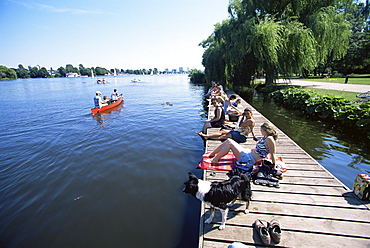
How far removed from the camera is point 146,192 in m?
4.82

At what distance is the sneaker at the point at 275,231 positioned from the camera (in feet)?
8.00

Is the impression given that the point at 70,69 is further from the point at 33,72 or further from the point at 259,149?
the point at 259,149

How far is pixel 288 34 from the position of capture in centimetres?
1495

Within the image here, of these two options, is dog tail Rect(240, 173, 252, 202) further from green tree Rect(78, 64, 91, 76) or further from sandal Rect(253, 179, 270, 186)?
green tree Rect(78, 64, 91, 76)

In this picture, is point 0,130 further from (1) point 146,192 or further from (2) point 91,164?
(1) point 146,192

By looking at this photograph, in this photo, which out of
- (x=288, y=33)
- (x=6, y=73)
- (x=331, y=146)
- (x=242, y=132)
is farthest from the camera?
(x=6, y=73)

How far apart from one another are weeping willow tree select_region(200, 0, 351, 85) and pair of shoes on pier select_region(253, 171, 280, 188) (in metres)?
13.7

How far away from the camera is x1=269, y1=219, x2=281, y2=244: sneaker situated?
244 centimetres

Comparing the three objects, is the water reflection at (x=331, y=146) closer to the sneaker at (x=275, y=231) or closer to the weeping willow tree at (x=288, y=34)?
the sneaker at (x=275, y=231)

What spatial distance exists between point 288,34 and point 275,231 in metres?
16.9

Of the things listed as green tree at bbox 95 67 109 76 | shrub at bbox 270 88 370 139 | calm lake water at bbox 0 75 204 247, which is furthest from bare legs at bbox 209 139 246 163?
green tree at bbox 95 67 109 76

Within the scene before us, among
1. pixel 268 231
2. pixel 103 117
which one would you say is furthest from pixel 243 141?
pixel 103 117

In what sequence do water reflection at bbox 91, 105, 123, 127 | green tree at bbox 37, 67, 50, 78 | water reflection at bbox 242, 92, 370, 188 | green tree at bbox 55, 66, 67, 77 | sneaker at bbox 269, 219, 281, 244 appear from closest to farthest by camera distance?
sneaker at bbox 269, 219, 281, 244
water reflection at bbox 242, 92, 370, 188
water reflection at bbox 91, 105, 123, 127
green tree at bbox 37, 67, 50, 78
green tree at bbox 55, 66, 67, 77

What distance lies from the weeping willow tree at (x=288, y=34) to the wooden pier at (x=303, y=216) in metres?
13.8
